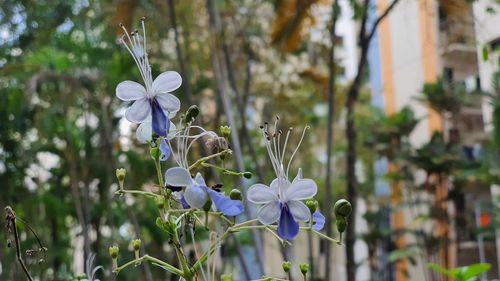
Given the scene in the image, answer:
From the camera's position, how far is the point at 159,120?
77 cm

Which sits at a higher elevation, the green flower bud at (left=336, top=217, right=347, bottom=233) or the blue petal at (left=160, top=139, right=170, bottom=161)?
the blue petal at (left=160, top=139, right=170, bottom=161)

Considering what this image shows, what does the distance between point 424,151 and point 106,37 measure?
3.48 meters

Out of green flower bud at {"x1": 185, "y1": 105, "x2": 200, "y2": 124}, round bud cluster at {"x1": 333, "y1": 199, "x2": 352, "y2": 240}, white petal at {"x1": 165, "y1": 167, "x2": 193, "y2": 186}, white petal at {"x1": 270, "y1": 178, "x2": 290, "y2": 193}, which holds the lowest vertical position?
round bud cluster at {"x1": 333, "y1": 199, "x2": 352, "y2": 240}

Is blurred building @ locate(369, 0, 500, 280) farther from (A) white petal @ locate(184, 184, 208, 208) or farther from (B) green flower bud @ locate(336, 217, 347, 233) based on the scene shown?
(A) white petal @ locate(184, 184, 208, 208)

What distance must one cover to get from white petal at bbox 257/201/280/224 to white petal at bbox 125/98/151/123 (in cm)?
18

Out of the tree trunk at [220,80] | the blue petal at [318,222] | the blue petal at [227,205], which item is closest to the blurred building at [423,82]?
the tree trunk at [220,80]

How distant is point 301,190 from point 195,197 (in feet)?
0.41

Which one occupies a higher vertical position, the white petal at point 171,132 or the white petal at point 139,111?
the white petal at point 139,111

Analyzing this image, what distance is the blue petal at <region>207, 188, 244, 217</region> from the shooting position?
2.46 ft

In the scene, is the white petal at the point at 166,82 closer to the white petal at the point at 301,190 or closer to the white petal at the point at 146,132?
the white petal at the point at 146,132

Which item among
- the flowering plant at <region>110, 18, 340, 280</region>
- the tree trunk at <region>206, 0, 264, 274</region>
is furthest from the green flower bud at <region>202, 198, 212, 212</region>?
the tree trunk at <region>206, 0, 264, 274</region>

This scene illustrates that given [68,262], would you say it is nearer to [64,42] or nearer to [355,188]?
[64,42]

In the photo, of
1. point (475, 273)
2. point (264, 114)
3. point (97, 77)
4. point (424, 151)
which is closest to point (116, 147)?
point (97, 77)

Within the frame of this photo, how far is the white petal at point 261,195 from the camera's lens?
76cm
